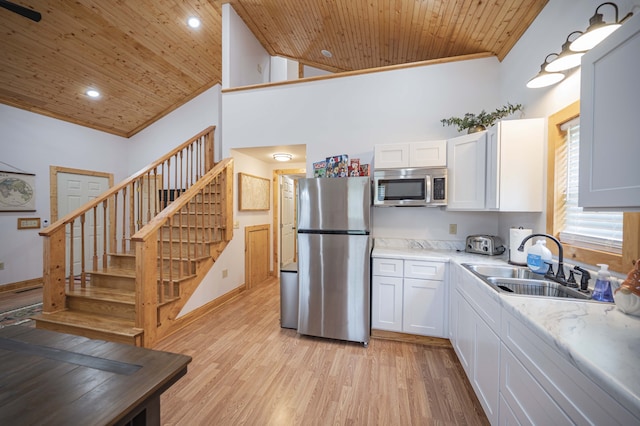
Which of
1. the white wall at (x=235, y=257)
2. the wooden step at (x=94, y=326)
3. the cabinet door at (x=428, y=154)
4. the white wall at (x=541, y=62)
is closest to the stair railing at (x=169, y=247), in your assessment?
the wooden step at (x=94, y=326)

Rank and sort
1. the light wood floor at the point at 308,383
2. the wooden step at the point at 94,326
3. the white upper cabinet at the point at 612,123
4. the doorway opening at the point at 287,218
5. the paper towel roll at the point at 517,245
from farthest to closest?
the doorway opening at the point at 287,218 → the wooden step at the point at 94,326 → the paper towel roll at the point at 517,245 → the light wood floor at the point at 308,383 → the white upper cabinet at the point at 612,123

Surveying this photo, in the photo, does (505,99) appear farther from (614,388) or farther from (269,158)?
(269,158)

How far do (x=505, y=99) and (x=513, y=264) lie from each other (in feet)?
5.76

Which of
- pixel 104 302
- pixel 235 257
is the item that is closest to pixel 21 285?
pixel 104 302

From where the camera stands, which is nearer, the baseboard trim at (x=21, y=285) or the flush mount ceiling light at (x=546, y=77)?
the flush mount ceiling light at (x=546, y=77)

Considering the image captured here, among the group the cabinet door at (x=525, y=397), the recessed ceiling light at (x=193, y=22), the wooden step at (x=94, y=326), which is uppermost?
the recessed ceiling light at (x=193, y=22)

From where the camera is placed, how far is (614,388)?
26.6 inches

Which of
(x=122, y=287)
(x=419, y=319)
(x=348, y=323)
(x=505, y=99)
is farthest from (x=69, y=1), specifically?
(x=419, y=319)

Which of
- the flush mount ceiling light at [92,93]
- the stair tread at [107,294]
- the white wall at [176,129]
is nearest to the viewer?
the stair tread at [107,294]

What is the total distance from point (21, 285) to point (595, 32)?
697 cm

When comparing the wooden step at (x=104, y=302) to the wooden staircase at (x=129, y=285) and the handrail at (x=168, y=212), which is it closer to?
the wooden staircase at (x=129, y=285)

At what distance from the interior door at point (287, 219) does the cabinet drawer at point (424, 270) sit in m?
2.13

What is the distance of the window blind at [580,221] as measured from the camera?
1.51m

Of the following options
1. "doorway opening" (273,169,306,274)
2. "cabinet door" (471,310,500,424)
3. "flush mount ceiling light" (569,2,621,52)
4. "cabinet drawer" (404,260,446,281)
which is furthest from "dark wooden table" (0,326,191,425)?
"doorway opening" (273,169,306,274)
